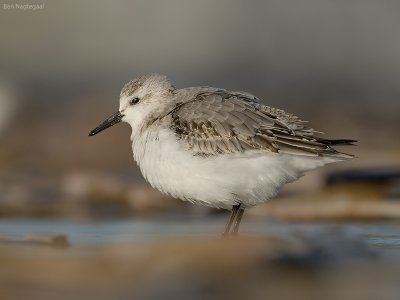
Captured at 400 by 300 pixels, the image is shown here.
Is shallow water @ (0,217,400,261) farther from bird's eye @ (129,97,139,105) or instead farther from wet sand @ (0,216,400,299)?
bird's eye @ (129,97,139,105)

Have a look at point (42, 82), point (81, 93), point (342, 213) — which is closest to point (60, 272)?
point (342, 213)

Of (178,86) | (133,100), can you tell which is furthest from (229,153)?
(178,86)

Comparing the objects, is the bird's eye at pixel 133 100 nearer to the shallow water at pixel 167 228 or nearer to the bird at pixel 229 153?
the bird at pixel 229 153

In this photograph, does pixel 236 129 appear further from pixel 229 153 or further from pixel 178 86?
pixel 178 86

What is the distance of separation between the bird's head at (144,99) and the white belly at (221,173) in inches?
32.0

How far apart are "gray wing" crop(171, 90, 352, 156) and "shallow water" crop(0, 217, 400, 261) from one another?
0.64 meters

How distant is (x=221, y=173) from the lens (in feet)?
24.0

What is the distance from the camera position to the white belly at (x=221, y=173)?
730cm

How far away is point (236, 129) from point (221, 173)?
37 centimetres

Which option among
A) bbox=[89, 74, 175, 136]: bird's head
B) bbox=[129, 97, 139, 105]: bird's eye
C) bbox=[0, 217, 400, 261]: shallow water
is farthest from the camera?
bbox=[129, 97, 139, 105]: bird's eye

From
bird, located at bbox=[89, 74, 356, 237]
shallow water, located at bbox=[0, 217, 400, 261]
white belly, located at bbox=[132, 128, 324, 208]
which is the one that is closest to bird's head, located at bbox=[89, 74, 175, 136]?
bird, located at bbox=[89, 74, 356, 237]

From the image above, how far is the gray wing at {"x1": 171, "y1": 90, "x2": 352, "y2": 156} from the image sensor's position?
7.31 metres

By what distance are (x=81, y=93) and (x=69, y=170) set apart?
5292 millimetres

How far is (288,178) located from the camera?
24.4 ft
